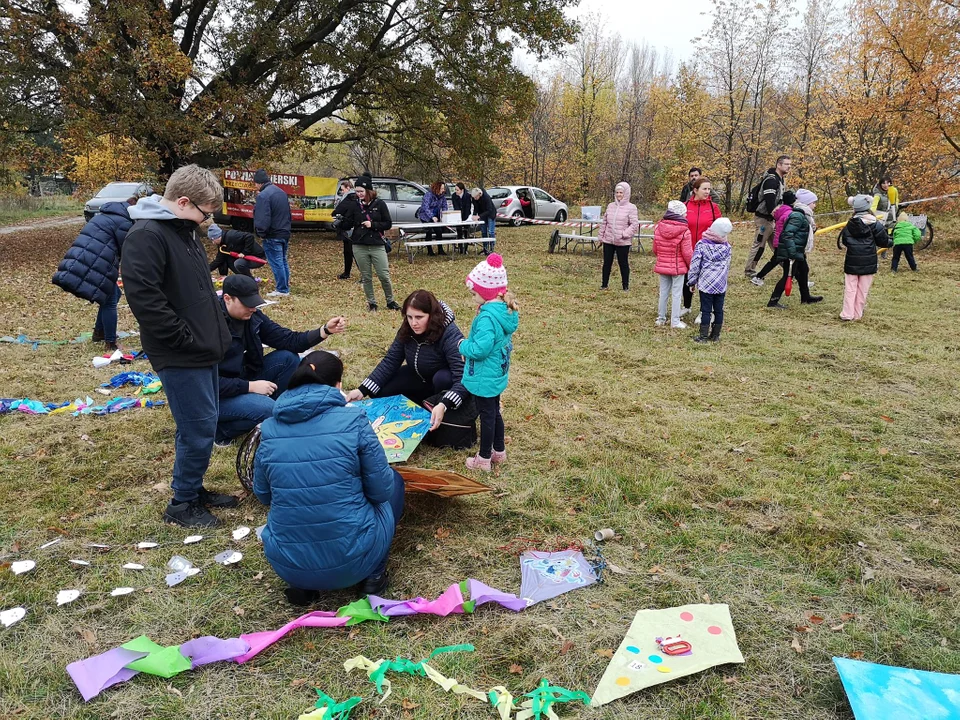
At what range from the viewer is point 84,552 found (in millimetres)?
3426

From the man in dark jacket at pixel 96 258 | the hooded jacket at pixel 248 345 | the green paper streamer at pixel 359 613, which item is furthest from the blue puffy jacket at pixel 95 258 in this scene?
the green paper streamer at pixel 359 613

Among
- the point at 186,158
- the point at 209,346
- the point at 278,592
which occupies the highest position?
the point at 186,158

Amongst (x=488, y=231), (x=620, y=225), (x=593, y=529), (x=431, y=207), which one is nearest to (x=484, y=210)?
(x=488, y=231)

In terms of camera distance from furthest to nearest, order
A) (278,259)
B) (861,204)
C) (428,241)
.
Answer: (428,241)
(278,259)
(861,204)

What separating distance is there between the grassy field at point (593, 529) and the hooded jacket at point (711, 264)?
2.63ft

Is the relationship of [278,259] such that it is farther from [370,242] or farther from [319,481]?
[319,481]

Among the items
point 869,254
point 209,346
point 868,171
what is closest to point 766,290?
point 869,254

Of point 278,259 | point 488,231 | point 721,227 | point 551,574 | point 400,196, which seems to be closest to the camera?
point 551,574

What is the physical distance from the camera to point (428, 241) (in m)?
13.9

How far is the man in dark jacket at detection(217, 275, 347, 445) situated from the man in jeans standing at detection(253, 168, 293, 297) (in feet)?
17.3

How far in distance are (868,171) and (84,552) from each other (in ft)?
71.2

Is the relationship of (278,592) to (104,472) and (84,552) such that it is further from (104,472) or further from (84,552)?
(104,472)

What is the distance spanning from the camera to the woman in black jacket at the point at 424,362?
4383 mm

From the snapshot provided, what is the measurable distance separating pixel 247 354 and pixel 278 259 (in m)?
5.58
